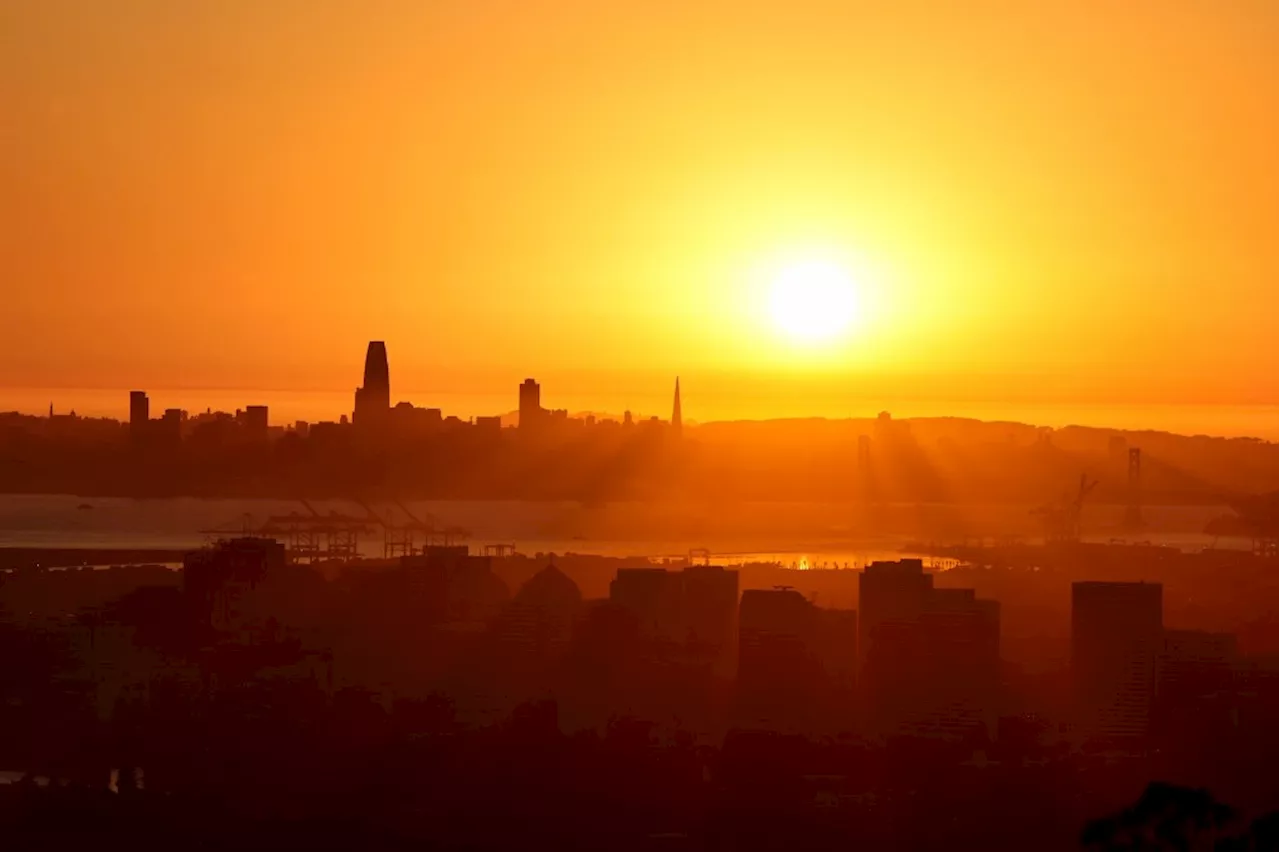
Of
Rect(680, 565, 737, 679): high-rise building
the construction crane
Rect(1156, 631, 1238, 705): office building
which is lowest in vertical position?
Rect(1156, 631, 1238, 705): office building

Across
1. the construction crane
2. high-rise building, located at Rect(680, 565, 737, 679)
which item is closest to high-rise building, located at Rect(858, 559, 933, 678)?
high-rise building, located at Rect(680, 565, 737, 679)

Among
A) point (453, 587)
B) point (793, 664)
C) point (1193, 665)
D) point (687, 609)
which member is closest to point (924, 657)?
point (793, 664)

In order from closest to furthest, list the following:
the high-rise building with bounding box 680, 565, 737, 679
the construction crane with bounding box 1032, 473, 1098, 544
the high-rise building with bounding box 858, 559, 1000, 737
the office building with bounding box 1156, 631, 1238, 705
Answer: the high-rise building with bounding box 858, 559, 1000, 737 < the office building with bounding box 1156, 631, 1238, 705 < the high-rise building with bounding box 680, 565, 737, 679 < the construction crane with bounding box 1032, 473, 1098, 544

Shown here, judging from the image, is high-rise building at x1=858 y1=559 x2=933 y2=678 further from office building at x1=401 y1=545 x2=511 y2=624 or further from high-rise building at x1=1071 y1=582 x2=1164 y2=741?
office building at x1=401 y1=545 x2=511 y2=624

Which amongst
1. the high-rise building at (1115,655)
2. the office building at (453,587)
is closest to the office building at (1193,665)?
the high-rise building at (1115,655)

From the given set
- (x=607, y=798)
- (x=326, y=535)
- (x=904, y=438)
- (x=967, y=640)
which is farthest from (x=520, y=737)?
(x=904, y=438)

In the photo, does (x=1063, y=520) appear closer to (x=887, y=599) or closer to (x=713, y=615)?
(x=887, y=599)
